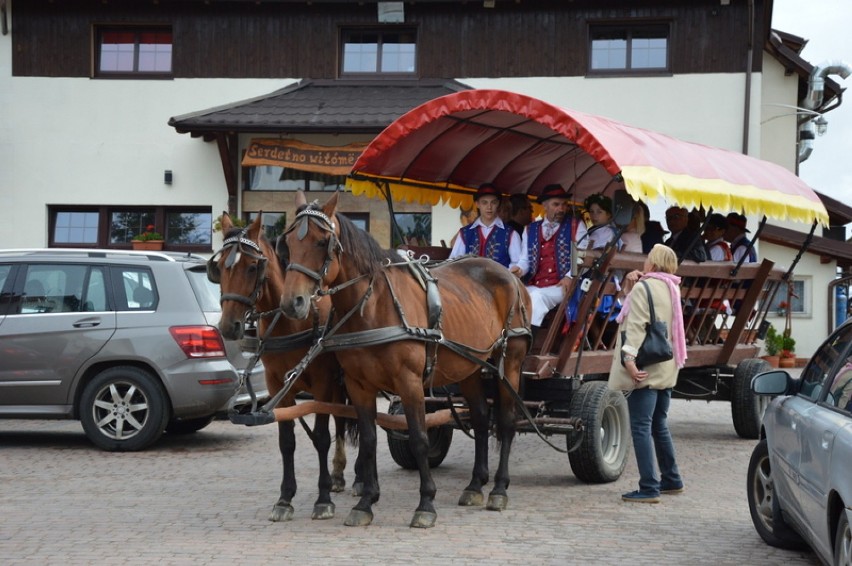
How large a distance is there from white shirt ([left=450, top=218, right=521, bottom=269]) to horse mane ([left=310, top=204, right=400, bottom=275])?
8.59 feet

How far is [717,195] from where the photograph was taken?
9.45 m

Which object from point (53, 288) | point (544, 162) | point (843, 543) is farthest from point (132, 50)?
point (843, 543)

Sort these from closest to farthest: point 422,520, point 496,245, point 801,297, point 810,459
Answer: point 810,459 → point 422,520 → point 496,245 → point 801,297

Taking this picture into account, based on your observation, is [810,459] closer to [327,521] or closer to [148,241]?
[327,521]

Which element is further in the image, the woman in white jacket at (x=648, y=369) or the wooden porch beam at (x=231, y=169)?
the wooden porch beam at (x=231, y=169)

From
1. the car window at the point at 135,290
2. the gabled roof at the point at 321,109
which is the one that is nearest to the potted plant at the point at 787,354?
the gabled roof at the point at 321,109

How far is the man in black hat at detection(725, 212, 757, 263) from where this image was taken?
12.0 metres

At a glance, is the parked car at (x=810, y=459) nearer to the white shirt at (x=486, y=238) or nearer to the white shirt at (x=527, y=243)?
the white shirt at (x=527, y=243)

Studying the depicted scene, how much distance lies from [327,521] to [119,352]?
4.12 m

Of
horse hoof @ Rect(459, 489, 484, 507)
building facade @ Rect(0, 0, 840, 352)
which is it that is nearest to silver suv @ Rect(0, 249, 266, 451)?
horse hoof @ Rect(459, 489, 484, 507)

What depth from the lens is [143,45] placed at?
22.2 metres

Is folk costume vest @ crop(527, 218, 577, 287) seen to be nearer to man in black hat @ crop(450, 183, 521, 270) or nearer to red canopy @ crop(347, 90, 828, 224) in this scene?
man in black hat @ crop(450, 183, 521, 270)

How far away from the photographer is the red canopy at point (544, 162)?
27.5 feet

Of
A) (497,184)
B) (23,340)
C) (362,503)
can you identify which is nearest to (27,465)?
(23,340)
